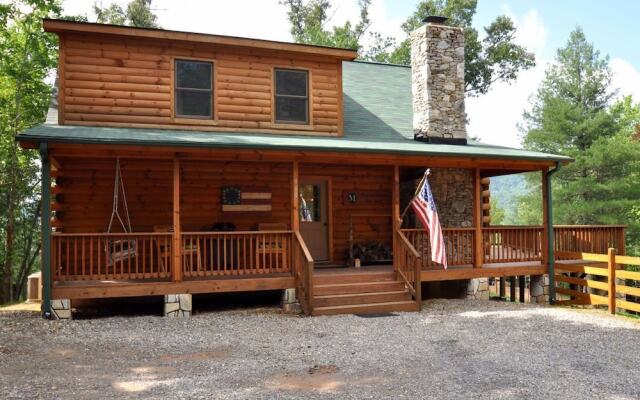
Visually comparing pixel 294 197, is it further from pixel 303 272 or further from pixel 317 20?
pixel 317 20

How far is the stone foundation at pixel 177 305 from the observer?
387 inches

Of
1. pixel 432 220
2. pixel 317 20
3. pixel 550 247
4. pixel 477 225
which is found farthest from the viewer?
pixel 317 20

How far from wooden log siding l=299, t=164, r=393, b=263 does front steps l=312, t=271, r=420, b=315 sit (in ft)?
7.37

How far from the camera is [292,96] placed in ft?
41.2

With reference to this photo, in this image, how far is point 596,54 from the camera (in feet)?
107

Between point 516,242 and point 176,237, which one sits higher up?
point 176,237

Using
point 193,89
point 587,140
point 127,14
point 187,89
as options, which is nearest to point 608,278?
point 193,89

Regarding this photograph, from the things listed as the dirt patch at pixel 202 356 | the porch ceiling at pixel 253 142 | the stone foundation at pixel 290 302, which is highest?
the porch ceiling at pixel 253 142

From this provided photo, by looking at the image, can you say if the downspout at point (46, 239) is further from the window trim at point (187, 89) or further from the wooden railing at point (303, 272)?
the wooden railing at point (303, 272)

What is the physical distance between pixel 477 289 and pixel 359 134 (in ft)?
14.6

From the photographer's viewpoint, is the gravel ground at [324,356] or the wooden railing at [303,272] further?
the wooden railing at [303,272]

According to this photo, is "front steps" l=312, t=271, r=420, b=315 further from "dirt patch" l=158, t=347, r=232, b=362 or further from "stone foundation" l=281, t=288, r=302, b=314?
"dirt patch" l=158, t=347, r=232, b=362

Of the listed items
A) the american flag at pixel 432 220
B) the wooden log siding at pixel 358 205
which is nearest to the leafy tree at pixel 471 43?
the wooden log siding at pixel 358 205

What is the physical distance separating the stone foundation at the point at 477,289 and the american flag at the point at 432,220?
1637 millimetres
